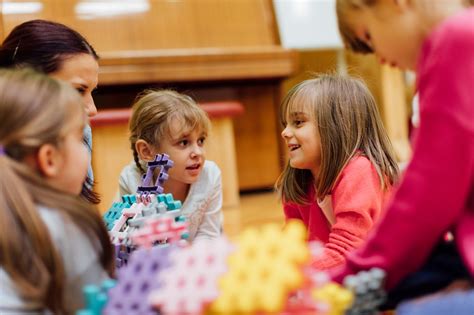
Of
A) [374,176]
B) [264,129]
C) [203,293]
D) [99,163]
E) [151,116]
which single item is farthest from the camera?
[264,129]

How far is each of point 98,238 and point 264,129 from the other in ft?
7.52

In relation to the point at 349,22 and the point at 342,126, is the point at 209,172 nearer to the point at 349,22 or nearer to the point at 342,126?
the point at 342,126

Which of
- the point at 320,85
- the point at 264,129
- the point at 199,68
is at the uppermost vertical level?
the point at 320,85

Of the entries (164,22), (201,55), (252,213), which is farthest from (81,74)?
(164,22)

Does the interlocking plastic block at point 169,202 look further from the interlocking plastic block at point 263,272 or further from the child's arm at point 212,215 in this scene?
the child's arm at point 212,215

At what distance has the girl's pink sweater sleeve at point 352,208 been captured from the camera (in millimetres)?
1133

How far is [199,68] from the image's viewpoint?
268cm

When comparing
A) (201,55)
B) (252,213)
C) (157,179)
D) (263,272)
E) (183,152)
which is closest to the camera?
(263,272)

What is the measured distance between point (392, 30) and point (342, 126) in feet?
1.61

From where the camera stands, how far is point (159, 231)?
80cm

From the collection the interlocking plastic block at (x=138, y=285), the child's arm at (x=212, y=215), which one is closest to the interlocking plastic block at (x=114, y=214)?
the interlocking plastic block at (x=138, y=285)

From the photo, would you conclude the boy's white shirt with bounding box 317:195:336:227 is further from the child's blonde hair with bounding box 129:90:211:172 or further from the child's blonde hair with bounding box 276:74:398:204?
the child's blonde hair with bounding box 129:90:211:172

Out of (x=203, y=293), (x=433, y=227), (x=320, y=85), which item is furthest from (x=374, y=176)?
(x=203, y=293)

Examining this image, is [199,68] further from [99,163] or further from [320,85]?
[320,85]
